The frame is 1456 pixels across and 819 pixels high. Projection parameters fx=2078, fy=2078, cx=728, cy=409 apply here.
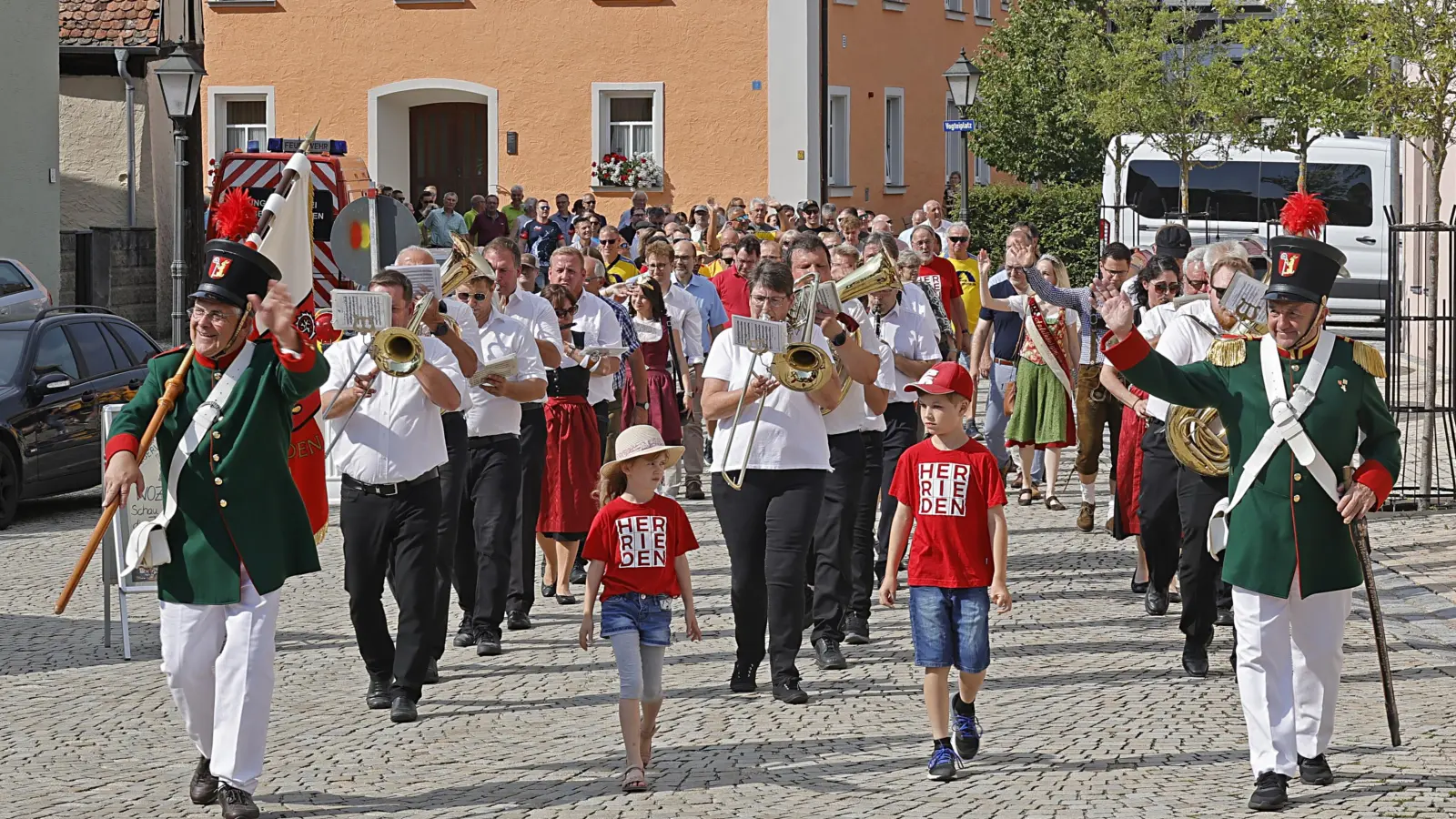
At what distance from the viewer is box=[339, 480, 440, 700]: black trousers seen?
8.68m

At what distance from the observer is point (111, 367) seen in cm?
1661

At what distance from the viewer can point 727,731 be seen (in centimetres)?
835

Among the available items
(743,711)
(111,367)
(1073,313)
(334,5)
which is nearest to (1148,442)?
(743,711)

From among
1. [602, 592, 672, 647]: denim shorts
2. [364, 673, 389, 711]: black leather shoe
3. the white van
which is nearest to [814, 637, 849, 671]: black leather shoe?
[364, 673, 389, 711]: black leather shoe

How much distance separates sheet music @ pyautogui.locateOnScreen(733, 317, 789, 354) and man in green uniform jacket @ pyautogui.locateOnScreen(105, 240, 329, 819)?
6.67 feet

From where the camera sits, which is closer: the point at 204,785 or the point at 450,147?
the point at 204,785

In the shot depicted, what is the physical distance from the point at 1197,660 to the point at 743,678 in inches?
82.1

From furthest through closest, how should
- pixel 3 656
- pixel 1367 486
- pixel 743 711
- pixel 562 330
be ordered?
pixel 562 330 → pixel 3 656 → pixel 743 711 → pixel 1367 486

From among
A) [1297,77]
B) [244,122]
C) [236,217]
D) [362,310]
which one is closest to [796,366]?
[362,310]

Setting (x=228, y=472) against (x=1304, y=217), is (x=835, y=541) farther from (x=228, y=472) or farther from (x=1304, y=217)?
(x=228, y=472)

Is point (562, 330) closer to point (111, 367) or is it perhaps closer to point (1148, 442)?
point (1148, 442)

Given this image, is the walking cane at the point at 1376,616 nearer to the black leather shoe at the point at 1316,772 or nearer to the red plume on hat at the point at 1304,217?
the black leather shoe at the point at 1316,772

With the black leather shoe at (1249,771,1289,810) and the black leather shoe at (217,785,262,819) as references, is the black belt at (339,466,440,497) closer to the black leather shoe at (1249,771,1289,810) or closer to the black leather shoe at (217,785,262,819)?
the black leather shoe at (217,785,262,819)

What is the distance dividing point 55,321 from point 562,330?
6.19 metres
